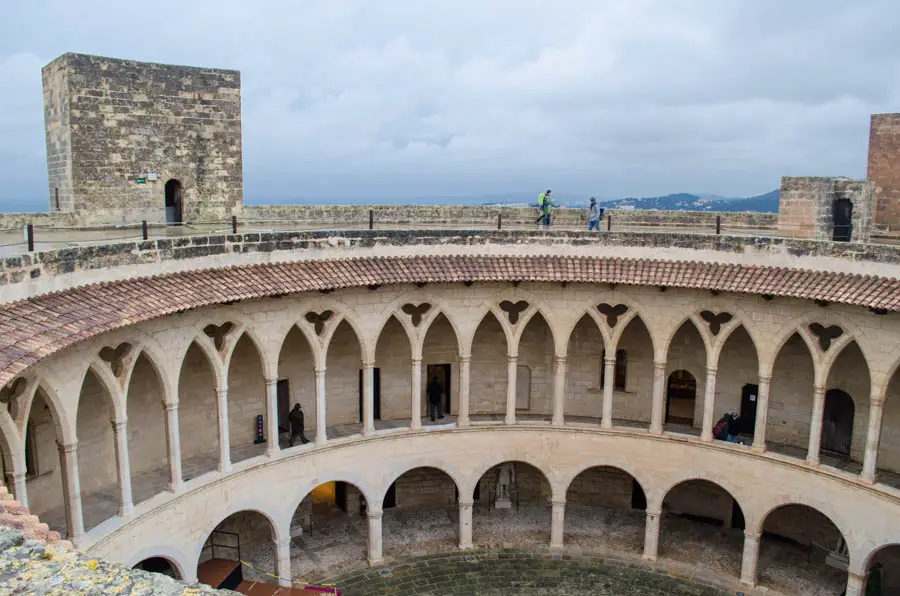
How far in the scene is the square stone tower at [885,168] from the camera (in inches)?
1207

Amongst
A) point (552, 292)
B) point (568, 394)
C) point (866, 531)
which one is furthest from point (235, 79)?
point (866, 531)

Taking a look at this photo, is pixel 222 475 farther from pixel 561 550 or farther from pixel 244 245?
pixel 561 550

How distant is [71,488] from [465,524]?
535 inches

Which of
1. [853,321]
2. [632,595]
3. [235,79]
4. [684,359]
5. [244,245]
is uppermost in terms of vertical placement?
[235,79]

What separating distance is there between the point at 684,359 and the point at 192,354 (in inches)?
660

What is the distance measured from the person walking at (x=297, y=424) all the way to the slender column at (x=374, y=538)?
3.30 metres

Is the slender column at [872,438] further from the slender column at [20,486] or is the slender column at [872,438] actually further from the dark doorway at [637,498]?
the slender column at [20,486]

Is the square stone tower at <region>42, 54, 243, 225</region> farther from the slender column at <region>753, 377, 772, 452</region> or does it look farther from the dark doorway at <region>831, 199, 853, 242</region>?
the dark doorway at <region>831, 199, 853, 242</region>

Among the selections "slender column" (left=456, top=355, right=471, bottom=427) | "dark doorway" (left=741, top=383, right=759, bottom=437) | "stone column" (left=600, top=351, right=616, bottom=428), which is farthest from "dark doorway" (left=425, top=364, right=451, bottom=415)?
"dark doorway" (left=741, top=383, right=759, bottom=437)

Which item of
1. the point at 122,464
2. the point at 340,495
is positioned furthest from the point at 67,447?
the point at 340,495

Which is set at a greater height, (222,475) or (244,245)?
(244,245)

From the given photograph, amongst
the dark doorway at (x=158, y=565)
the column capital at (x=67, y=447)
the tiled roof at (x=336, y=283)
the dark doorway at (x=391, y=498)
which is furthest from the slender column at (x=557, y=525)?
the column capital at (x=67, y=447)

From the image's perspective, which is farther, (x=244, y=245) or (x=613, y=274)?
(x=613, y=274)

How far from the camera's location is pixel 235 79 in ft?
92.2
